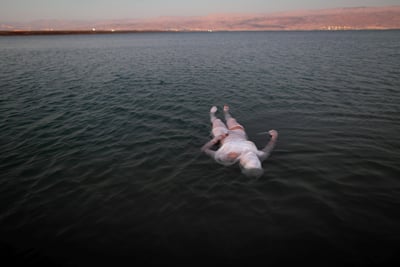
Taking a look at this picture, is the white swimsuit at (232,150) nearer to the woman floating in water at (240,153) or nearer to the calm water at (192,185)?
the woman floating in water at (240,153)

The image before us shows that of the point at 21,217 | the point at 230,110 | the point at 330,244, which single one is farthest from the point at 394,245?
the point at 230,110

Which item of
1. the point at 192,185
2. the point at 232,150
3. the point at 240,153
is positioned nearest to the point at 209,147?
the point at 232,150

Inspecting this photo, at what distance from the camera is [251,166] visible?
789 cm

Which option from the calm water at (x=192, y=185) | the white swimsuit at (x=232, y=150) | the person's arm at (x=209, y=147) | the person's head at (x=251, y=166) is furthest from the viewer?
the person's arm at (x=209, y=147)

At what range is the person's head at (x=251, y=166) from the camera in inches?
311

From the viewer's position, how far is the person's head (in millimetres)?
7904

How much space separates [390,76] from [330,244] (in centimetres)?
2476

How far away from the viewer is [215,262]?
17.2 feet

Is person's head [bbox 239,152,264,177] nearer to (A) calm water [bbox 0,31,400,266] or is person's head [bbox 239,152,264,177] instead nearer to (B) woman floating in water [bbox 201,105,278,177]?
(B) woman floating in water [bbox 201,105,278,177]

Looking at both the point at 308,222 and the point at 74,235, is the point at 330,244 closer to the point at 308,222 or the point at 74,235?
the point at 308,222

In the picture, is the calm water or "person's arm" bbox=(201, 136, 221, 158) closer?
the calm water

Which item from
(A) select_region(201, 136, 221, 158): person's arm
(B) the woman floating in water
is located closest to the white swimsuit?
(B) the woman floating in water

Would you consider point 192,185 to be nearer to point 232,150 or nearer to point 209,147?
point 232,150

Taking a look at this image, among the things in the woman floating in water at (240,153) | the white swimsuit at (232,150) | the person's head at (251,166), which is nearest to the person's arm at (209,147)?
the woman floating in water at (240,153)
